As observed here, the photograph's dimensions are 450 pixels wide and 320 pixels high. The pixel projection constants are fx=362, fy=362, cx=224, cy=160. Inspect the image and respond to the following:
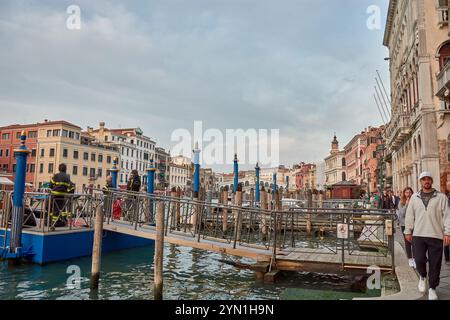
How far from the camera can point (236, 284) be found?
31.9 feet

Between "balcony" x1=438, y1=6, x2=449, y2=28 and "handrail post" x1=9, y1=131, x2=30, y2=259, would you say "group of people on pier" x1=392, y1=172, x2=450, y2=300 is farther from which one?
"balcony" x1=438, y1=6, x2=449, y2=28

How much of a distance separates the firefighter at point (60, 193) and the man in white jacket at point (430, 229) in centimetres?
966

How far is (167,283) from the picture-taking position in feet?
32.5

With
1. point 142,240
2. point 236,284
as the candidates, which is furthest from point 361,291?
point 142,240

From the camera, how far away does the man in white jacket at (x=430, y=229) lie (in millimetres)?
5414

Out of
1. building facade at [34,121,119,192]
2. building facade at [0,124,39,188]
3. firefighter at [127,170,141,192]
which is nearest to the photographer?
firefighter at [127,170,141,192]

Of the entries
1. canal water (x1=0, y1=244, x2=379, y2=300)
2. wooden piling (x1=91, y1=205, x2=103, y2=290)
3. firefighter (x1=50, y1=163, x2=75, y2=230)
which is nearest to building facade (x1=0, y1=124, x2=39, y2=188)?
firefighter (x1=50, y1=163, x2=75, y2=230)

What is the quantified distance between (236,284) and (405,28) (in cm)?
2525

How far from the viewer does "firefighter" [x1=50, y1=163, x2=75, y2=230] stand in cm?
1119

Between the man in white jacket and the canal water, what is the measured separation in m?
2.68

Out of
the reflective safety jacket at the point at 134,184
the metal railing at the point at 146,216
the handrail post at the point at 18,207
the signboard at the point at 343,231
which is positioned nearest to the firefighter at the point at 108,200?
the metal railing at the point at 146,216

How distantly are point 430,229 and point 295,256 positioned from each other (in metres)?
4.75

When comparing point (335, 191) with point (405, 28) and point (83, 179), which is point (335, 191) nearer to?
point (405, 28)

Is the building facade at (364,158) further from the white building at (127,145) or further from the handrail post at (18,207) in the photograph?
the handrail post at (18,207)
